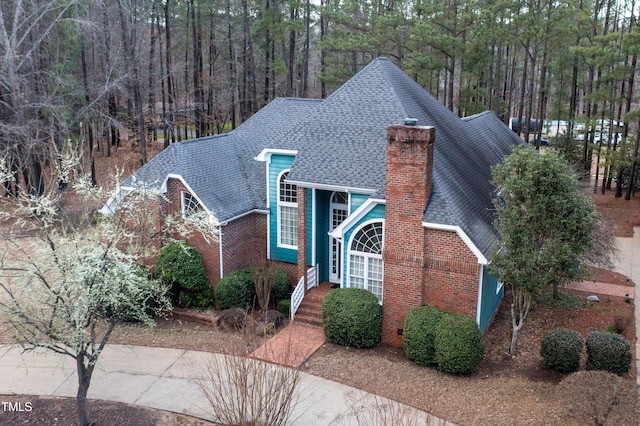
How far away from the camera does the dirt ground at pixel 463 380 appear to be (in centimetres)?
1051

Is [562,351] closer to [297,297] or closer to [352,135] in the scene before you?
[297,297]

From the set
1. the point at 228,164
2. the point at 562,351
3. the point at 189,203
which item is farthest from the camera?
the point at 228,164

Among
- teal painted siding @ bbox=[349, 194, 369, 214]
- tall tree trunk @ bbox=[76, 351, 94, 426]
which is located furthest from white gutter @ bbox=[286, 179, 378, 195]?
tall tree trunk @ bbox=[76, 351, 94, 426]

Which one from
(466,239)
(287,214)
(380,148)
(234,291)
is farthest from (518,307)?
(234,291)

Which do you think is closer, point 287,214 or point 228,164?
point 287,214

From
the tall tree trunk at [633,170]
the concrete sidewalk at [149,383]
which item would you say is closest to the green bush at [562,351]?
the concrete sidewalk at [149,383]

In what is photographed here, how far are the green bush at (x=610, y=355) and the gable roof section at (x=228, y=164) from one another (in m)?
10.2

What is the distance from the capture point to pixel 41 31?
1021 inches

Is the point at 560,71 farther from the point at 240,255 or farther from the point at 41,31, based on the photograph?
the point at 41,31

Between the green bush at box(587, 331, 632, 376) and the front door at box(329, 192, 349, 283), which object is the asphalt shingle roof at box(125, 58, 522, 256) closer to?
the front door at box(329, 192, 349, 283)

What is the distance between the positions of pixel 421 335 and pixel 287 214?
654 cm

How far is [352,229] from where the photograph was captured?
47.2 feet

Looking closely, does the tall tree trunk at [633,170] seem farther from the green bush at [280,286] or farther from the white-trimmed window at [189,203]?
the white-trimmed window at [189,203]

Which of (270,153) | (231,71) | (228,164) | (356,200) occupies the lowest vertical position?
(356,200)
